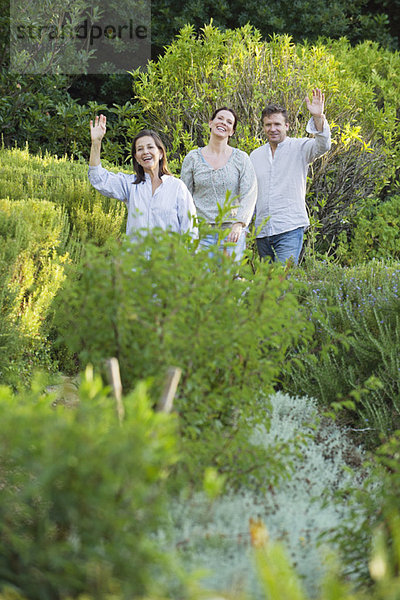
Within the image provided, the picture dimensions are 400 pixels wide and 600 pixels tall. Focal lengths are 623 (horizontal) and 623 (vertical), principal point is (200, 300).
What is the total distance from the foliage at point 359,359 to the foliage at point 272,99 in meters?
2.83

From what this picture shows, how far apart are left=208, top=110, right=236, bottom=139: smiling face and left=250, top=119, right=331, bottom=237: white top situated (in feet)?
1.97

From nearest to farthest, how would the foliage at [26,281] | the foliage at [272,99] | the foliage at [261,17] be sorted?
1. the foliage at [26,281]
2. the foliage at [272,99]
3. the foliage at [261,17]

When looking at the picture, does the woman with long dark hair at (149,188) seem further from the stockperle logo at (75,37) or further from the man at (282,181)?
the stockperle logo at (75,37)

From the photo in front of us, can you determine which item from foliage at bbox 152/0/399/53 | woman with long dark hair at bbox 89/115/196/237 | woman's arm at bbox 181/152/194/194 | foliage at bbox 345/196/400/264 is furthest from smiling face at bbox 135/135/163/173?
foliage at bbox 152/0/399/53

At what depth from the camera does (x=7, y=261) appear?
12.5 ft

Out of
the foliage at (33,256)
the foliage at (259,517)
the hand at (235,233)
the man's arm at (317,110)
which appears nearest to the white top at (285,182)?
the man's arm at (317,110)

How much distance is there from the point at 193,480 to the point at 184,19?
32.5ft

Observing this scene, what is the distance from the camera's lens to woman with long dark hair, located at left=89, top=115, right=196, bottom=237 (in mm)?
4043

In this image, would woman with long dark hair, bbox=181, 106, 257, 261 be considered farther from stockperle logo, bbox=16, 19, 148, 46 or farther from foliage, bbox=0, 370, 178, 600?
stockperle logo, bbox=16, 19, 148, 46

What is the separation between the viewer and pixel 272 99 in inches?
277

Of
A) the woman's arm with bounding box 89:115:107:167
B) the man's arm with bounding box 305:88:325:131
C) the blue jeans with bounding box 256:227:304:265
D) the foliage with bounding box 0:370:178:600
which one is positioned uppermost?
the man's arm with bounding box 305:88:325:131

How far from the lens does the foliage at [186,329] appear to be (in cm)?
224

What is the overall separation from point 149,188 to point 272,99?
3.44 meters

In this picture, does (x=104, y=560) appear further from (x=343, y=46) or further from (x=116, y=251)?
(x=343, y=46)
